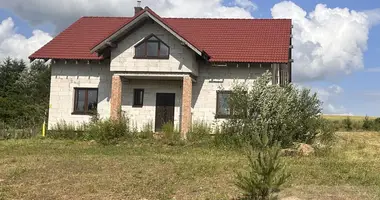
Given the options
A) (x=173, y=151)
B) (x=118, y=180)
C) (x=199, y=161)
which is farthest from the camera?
(x=173, y=151)

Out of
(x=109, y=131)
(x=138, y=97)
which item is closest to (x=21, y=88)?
(x=138, y=97)

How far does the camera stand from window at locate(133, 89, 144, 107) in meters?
25.2

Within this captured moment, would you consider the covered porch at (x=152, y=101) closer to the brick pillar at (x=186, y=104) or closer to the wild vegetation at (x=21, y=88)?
the brick pillar at (x=186, y=104)

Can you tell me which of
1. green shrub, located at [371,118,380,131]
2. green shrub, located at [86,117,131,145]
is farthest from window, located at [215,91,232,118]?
green shrub, located at [371,118,380,131]

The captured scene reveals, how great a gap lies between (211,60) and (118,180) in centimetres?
1339

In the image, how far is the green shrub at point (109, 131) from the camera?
2091 centimetres

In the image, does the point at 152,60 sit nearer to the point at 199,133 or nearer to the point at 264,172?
the point at 199,133

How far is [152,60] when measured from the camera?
2317 centimetres

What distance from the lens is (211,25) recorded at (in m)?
27.6

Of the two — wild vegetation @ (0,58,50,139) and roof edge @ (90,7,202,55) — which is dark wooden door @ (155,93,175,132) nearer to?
roof edge @ (90,7,202,55)

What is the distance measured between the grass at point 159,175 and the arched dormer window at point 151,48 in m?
6.82

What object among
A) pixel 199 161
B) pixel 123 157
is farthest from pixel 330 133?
pixel 123 157

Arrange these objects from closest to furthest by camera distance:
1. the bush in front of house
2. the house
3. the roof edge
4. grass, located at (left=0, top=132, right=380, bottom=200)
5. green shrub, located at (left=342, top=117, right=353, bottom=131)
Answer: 1. grass, located at (left=0, top=132, right=380, bottom=200)
2. the bush in front of house
3. the roof edge
4. the house
5. green shrub, located at (left=342, top=117, right=353, bottom=131)

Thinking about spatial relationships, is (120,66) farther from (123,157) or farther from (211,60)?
(123,157)
